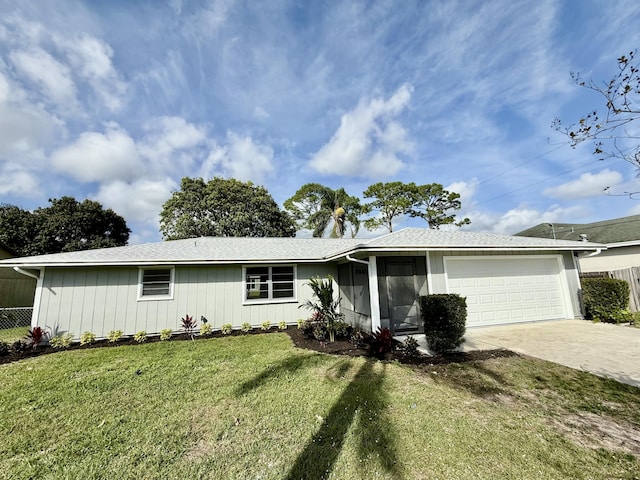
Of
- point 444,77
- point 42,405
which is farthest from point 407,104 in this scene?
point 42,405

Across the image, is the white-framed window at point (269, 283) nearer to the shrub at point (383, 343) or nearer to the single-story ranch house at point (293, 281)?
the single-story ranch house at point (293, 281)

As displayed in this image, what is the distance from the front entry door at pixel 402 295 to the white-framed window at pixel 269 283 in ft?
12.1

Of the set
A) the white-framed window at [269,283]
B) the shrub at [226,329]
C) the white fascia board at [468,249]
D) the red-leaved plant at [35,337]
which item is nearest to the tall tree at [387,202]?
the white fascia board at [468,249]

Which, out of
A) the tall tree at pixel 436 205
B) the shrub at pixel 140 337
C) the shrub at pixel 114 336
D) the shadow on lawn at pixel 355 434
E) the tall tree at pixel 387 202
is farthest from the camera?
the tall tree at pixel 436 205

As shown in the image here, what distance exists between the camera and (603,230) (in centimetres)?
1720

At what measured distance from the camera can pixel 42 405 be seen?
394 centimetres

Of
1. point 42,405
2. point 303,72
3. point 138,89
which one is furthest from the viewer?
point 303,72

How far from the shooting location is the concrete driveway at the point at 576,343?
4.92m

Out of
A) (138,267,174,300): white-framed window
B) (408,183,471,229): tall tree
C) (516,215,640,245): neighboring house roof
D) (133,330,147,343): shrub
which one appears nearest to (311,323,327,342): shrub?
(138,267,174,300): white-framed window

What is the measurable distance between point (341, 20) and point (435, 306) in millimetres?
8232

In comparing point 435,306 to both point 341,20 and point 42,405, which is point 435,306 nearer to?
point 42,405

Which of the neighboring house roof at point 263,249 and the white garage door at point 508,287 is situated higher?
the neighboring house roof at point 263,249

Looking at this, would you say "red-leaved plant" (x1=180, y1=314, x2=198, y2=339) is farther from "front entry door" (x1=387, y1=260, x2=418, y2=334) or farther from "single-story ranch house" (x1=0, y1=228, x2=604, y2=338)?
"front entry door" (x1=387, y1=260, x2=418, y2=334)

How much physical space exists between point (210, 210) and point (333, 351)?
19533 mm
